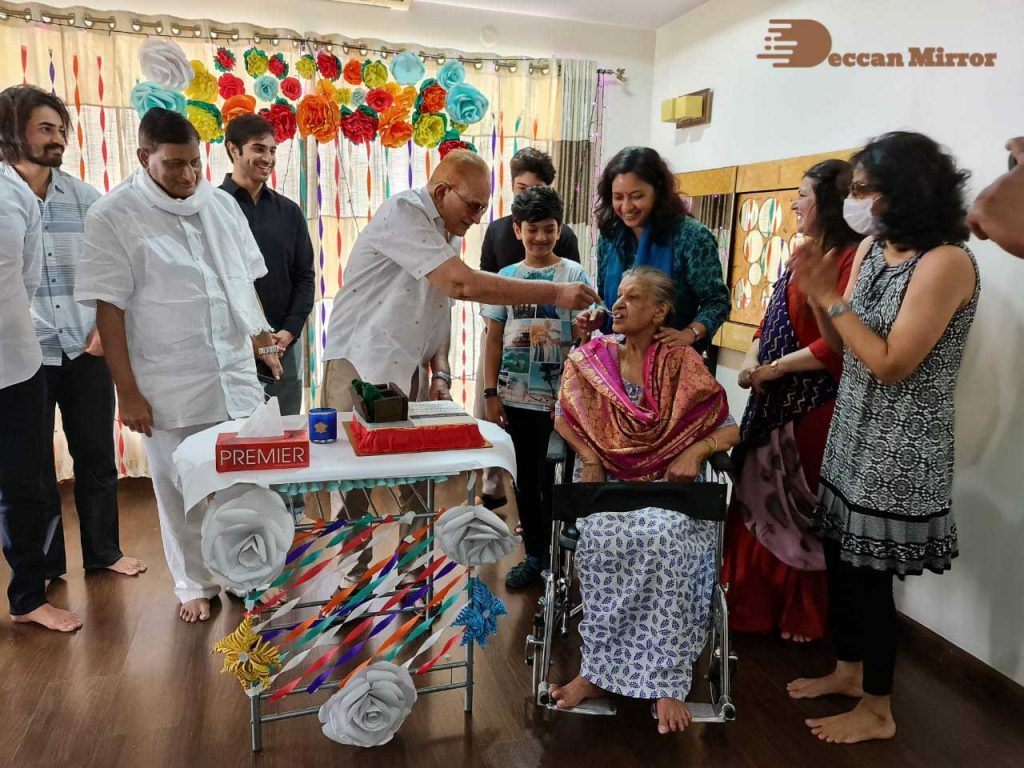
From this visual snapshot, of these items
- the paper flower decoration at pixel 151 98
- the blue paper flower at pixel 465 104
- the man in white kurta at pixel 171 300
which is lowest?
the man in white kurta at pixel 171 300

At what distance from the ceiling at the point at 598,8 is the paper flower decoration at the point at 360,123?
33.3 inches

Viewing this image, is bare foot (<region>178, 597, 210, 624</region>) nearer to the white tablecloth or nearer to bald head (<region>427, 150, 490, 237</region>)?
the white tablecloth

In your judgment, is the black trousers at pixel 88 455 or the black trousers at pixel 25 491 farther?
the black trousers at pixel 88 455

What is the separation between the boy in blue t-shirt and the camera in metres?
2.61

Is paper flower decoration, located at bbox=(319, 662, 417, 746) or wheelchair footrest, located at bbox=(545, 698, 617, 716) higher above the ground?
paper flower decoration, located at bbox=(319, 662, 417, 746)

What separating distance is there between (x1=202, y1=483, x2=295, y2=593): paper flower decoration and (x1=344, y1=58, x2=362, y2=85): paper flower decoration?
2.72m

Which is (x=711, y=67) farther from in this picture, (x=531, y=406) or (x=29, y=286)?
(x=29, y=286)

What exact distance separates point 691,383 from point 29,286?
7.09 ft

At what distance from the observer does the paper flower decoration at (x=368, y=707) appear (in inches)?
71.1

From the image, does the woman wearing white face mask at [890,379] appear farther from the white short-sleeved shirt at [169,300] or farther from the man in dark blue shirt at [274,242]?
the man in dark blue shirt at [274,242]

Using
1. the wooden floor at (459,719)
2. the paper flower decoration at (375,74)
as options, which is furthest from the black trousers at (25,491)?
the paper flower decoration at (375,74)

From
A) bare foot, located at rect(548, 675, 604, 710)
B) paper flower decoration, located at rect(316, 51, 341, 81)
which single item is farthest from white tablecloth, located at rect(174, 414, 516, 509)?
paper flower decoration, located at rect(316, 51, 341, 81)

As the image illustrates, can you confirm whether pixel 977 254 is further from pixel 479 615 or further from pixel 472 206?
pixel 479 615

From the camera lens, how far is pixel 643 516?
196 cm
